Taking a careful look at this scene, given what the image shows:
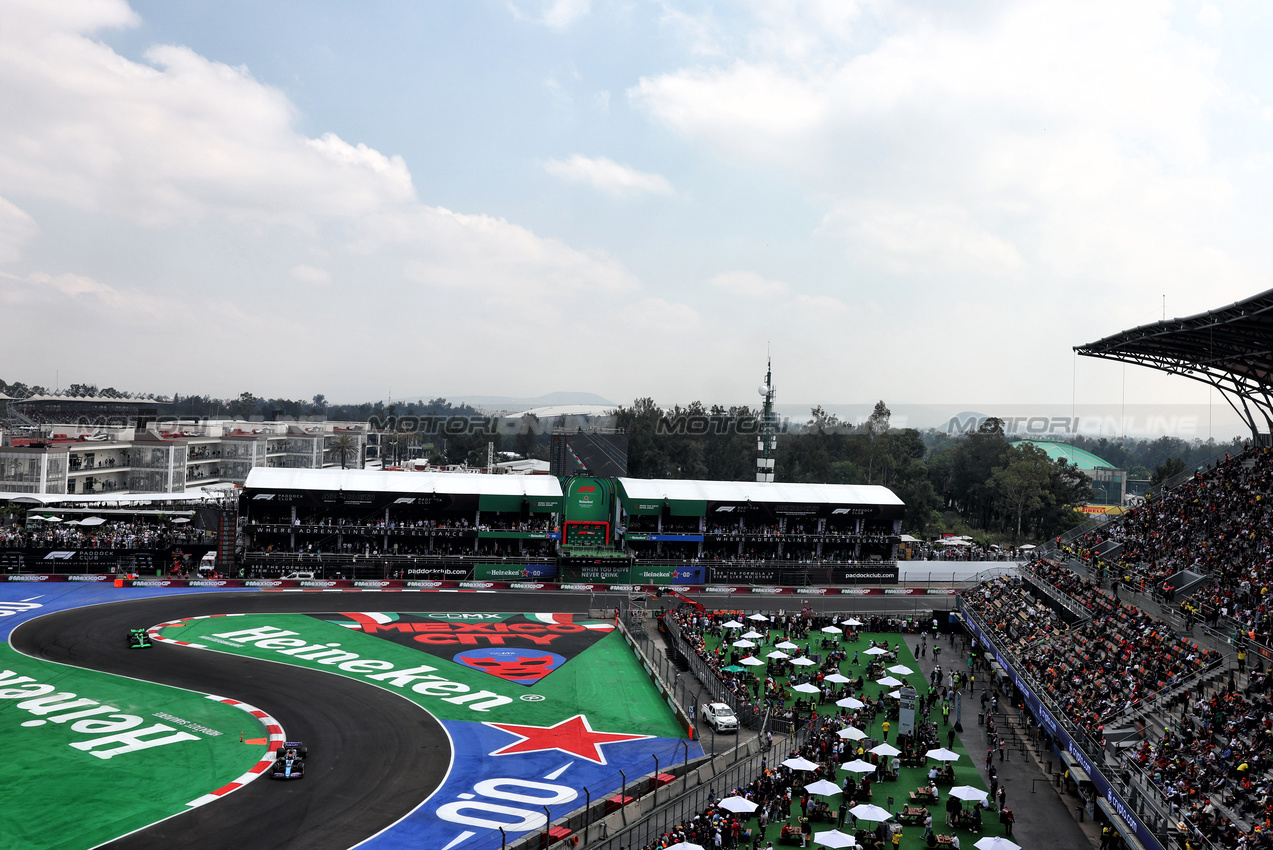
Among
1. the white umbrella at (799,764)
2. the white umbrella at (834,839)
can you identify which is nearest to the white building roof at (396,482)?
the white umbrella at (799,764)

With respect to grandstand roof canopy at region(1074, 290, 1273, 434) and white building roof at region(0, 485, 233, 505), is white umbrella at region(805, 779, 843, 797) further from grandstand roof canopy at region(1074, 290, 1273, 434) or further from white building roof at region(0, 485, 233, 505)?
white building roof at region(0, 485, 233, 505)

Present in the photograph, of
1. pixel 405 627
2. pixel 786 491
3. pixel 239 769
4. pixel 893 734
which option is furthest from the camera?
pixel 786 491

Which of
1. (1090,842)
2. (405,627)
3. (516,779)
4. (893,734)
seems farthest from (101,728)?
(1090,842)

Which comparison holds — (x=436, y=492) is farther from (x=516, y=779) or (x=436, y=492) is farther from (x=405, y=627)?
(x=516, y=779)

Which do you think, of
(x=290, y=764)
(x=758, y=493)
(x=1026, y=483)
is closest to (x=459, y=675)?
(x=290, y=764)

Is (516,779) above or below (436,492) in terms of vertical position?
below

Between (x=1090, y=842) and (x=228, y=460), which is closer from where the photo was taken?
(x=1090, y=842)

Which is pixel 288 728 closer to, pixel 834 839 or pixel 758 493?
pixel 834 839
